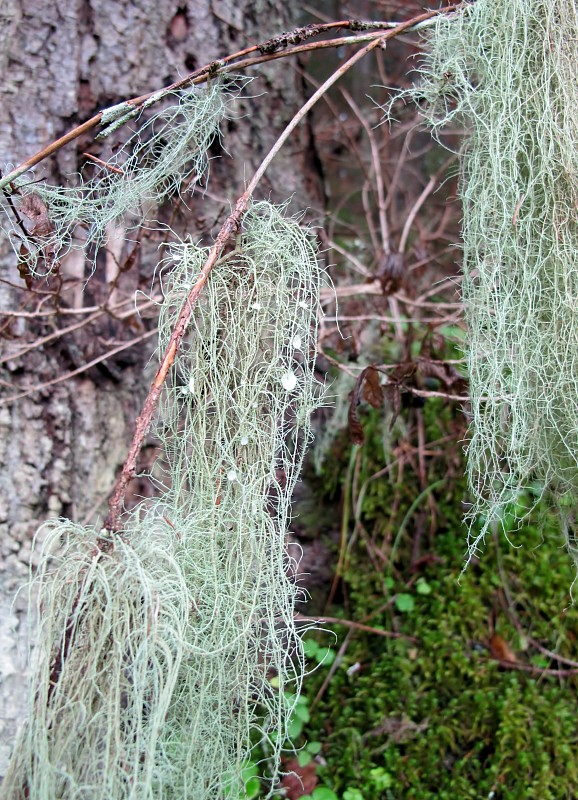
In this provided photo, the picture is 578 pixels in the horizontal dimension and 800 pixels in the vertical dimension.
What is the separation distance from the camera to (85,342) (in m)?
1.35

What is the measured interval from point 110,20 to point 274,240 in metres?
0.75

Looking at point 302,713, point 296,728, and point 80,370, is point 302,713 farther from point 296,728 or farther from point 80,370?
point 80,370

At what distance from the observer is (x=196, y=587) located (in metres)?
0.84

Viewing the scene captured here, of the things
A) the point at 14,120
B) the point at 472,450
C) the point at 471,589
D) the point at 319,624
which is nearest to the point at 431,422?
the point at 471,589

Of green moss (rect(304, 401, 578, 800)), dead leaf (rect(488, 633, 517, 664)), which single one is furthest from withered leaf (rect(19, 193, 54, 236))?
dead leaf (rect(488, 633, 517, 664))

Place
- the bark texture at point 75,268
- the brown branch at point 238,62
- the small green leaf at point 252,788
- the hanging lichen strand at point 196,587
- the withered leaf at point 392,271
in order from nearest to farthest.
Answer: the hanging lichen strand at point 196,587 → the brown branch at point 238,62 → the small green leaf at point 252,788 → the bark texture at point 75,268 → the withered leaf at point 392,271

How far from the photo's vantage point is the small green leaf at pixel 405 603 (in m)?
1.43

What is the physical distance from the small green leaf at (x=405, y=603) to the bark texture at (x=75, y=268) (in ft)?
1.94

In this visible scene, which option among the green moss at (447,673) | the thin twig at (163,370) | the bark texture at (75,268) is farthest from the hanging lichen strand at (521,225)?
the bark texture at (75,268)

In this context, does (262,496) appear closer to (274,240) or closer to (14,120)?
(274,240)

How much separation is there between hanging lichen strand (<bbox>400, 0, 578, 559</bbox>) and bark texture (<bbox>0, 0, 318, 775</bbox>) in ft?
1.36

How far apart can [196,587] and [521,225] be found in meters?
0.65

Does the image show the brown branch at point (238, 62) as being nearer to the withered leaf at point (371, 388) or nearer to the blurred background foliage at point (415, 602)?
the blurred background foliage at point (415, 602)

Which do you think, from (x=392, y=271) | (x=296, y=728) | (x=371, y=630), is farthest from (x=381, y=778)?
(x=392, y=271)
